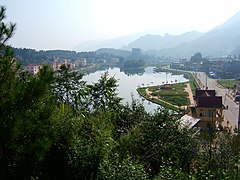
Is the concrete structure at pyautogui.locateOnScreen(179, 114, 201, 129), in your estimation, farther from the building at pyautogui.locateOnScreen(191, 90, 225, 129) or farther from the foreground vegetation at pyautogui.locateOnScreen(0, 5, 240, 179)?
the building at pyautogui.locateOnScreen(191, 90, 225, 129)

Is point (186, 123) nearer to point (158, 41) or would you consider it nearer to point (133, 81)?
point (133, 81)

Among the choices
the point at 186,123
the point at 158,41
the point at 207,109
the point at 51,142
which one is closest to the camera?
the point at 51,142

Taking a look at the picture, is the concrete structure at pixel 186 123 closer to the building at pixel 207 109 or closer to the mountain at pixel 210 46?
the building at pixel 207 109

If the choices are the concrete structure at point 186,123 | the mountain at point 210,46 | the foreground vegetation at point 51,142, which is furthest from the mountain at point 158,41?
the foreground vegetation at point 51,142

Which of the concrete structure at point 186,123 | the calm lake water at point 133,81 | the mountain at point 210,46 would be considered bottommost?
the calm lake water at point 133,81

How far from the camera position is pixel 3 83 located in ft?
7.97

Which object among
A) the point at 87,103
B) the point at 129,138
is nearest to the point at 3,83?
the point at 129,138

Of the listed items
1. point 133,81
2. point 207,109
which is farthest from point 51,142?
point 133,81

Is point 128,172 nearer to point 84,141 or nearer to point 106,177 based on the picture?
point 106,177

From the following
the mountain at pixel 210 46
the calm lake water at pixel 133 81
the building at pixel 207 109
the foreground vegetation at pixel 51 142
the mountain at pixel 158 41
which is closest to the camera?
the foreground vegetation at pixel 51 142

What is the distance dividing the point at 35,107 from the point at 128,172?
0.96 meters

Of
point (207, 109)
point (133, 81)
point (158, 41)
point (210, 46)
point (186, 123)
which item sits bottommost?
point (133, 81)

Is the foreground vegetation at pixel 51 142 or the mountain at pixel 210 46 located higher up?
the mountain at pixel 210 46

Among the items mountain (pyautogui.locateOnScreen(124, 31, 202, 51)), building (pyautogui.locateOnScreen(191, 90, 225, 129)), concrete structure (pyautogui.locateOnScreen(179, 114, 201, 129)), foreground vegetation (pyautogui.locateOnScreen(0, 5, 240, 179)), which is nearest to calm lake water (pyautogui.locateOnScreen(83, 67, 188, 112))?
building (pyautogui.locateOnScreen(191, 90, 225, 129))
